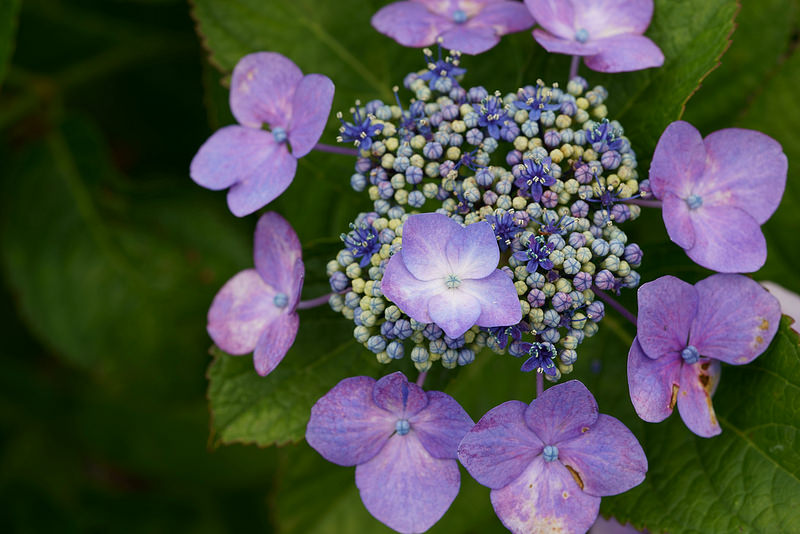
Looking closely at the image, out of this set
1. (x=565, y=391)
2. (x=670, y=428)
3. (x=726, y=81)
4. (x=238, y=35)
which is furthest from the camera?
(x=726, y=81)

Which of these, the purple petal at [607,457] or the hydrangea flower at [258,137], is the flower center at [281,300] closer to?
the hydrangea flower at [258,137]

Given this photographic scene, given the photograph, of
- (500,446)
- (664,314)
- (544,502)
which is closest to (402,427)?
(500,446)

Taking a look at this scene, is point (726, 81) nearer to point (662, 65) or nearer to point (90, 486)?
point (662, 65)

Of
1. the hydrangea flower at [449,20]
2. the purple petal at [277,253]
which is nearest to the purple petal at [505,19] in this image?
the hydrangea flower at [449,20]

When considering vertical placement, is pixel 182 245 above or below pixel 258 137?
below

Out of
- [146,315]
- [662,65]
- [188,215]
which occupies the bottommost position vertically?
[146,315]

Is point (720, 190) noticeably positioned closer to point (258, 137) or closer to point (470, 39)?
point (470, 39)

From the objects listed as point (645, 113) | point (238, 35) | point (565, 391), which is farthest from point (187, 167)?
point (565, 391)
